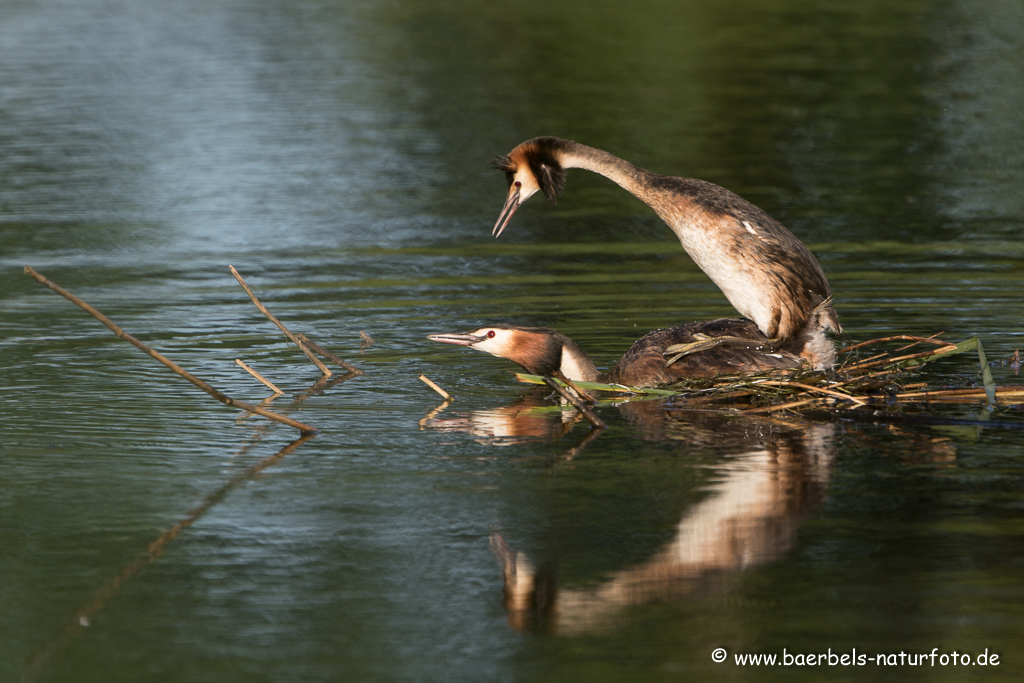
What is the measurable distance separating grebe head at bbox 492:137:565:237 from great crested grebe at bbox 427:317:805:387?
685 mm

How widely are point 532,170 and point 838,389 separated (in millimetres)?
2249

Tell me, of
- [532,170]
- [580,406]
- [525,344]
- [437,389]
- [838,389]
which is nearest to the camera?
[580,406]

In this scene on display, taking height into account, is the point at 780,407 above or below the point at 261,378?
below

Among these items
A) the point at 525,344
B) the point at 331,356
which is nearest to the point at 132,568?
A: the point at 331,356

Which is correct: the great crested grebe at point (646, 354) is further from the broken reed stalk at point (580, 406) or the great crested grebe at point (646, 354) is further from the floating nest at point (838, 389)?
the broken reed stalk at point (580, 406)

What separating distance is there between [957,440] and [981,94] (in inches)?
531

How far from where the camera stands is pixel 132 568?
5266 mm

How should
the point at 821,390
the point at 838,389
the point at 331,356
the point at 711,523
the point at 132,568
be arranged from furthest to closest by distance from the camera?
1. the point at 331,356
2. the point at 838,389
3. the point at 821,390
4. the point at 711,523
5. the point at 132,568

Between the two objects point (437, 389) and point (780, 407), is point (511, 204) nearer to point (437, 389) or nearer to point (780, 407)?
point (437, 389)

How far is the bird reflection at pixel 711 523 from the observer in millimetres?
4867

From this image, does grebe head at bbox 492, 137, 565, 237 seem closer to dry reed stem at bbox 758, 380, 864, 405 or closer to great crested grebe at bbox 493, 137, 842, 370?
great crested grebe at bbox 493, 137, 842, 370

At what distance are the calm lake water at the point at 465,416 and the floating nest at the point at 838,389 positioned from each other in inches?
5.3

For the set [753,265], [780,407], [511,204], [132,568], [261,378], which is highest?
[511,204]

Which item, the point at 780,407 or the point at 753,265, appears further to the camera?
the point at 753,265
